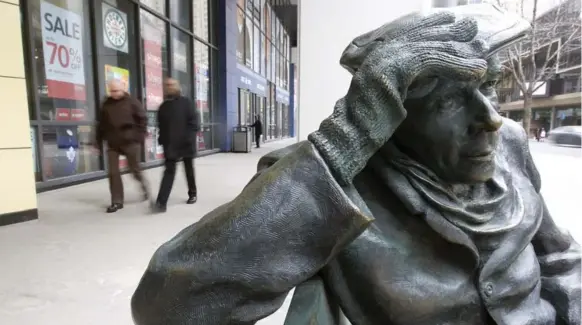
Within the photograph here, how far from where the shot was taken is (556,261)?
98 centimetres

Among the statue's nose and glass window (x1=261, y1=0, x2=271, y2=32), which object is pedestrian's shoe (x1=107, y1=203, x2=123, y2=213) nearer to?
the statue's nose

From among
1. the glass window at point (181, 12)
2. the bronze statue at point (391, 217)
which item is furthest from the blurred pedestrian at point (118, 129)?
the glass window at point (181, 12)

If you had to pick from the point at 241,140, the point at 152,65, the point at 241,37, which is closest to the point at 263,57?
the point at 241,37

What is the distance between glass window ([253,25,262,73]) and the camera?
63.9 feet

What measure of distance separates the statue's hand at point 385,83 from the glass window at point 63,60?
7.27m

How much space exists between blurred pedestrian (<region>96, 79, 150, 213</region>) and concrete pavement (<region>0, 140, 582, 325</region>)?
0.37 meters

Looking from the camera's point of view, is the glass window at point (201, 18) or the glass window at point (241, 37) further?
the glass window at point (241, 37)

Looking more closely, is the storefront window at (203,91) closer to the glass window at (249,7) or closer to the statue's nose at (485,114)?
the glass window at (249,7)

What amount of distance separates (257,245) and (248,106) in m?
17.7

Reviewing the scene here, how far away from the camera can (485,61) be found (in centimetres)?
66

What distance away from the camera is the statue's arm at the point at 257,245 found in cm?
61

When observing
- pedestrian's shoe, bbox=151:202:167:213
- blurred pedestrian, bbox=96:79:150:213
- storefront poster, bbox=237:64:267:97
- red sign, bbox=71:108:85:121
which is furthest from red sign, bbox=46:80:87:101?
storefront poster, bbox=237:64:267:97

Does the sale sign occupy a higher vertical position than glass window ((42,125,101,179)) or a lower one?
higher

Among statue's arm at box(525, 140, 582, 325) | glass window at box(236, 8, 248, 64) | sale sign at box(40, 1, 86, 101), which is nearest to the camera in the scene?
statue's arm at box(525, 140, 582, 325)
